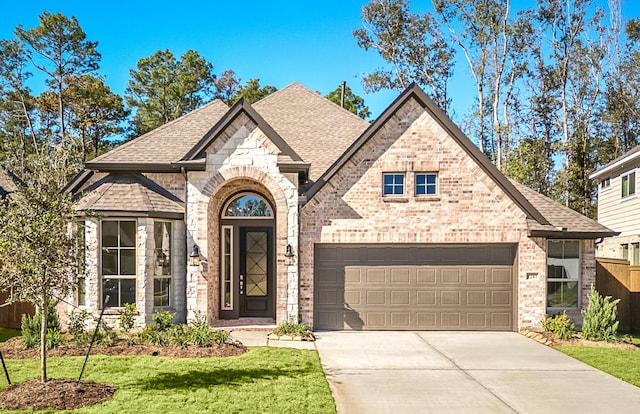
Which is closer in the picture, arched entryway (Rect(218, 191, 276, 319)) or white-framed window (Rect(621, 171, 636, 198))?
arched entryway (Rect(218, 191, 276, 319))

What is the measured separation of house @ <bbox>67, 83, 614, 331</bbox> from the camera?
1373 cm

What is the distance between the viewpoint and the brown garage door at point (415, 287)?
14.2 meters

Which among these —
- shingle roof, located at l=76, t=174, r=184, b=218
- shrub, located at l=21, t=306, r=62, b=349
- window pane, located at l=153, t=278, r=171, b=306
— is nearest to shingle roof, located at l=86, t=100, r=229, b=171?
shingle roof, located at l=76, t=174, r=184, b=218

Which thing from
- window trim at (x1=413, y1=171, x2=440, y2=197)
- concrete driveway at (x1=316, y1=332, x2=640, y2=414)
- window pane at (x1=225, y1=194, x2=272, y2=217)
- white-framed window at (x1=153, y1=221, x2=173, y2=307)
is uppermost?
window trim at (x1=413, y1=171, x2=440, y2=197)

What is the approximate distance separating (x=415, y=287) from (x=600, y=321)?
448cm

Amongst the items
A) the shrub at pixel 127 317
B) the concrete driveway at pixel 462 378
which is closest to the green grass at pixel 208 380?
the concrete driveway at pixel 462 378

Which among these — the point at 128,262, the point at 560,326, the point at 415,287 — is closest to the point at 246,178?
the point at 128,262

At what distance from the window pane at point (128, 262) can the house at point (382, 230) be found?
0.68m

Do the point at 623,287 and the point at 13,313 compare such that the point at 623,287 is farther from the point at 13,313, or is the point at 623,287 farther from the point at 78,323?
the point at 13,313

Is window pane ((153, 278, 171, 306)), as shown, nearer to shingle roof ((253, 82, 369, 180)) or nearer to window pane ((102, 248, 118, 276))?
window pane ((102, 248, 118, 276))

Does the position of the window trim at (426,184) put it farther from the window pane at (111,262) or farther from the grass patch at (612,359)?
the window pane at (111,262)

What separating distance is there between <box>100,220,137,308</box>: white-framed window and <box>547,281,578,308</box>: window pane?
35.6 ft

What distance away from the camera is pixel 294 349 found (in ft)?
37.6

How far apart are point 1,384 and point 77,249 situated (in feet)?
8.49
